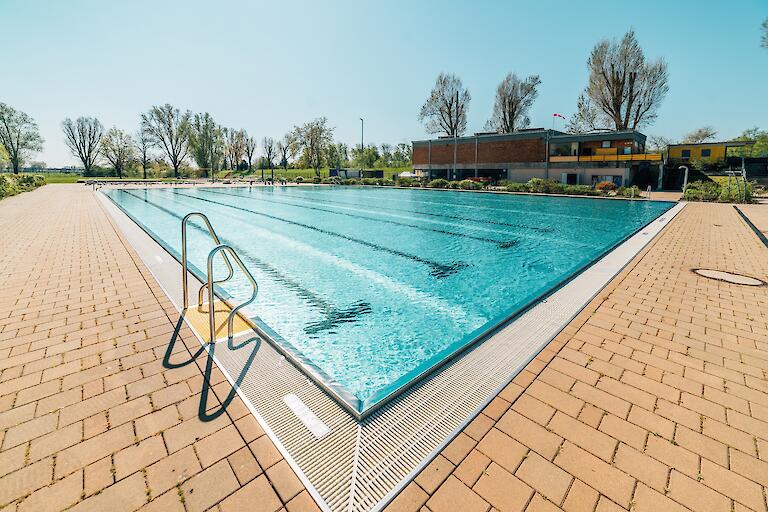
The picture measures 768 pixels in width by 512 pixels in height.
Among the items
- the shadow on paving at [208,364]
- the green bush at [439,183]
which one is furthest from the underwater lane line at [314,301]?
the green bush at [439,183]

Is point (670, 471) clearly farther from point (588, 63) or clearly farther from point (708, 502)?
point (588, 63)

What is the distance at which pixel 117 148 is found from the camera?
2234 inches

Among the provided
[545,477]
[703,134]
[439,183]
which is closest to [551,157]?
[439,183]

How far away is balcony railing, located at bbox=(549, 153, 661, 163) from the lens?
1050 inches

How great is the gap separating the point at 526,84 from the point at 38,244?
146 ft

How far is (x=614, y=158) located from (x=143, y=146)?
66.7 m

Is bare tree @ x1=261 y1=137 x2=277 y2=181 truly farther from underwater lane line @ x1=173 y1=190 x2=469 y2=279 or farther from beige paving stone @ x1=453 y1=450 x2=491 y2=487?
beige paving stone @ x1=453 y1=450 x2=491 y2=487

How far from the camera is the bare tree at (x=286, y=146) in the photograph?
60.2 m

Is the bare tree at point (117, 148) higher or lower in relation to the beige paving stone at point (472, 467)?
higher

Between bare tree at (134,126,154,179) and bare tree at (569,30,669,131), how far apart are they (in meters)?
63.4

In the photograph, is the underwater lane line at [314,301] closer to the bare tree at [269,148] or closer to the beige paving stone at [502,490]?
the beige paving stone at [502,490]

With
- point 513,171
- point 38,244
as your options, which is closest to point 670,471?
point 38,244

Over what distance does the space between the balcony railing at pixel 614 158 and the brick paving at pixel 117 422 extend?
108 feet

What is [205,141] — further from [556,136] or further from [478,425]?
[478,425]
